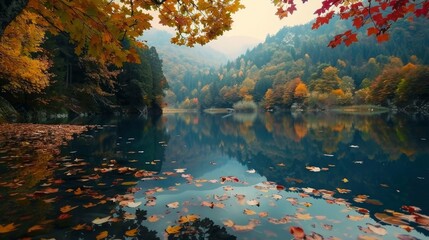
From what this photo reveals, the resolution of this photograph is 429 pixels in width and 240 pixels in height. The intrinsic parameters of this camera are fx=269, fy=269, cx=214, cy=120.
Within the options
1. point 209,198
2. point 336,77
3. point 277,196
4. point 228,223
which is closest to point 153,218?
point 228,223

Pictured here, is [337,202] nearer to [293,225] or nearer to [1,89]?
[293,225]

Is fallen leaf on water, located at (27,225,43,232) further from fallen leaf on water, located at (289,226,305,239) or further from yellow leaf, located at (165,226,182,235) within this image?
fallen leaf on water, located at (289,226,305,239)

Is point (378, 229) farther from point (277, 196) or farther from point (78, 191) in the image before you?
point (78, 191)

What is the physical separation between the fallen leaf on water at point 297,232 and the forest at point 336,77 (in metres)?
66.2

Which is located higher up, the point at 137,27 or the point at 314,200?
the point at 137,27

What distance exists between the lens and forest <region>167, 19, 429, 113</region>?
70312mm

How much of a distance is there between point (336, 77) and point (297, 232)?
4024 inches

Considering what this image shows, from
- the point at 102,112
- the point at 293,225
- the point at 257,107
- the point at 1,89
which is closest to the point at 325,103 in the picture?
the point at 257,107

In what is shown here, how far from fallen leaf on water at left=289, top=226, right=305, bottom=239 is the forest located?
66.2m

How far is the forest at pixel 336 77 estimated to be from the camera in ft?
231

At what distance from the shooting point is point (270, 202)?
4551mm

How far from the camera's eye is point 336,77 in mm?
95062

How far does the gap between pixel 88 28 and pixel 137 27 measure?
1289 mm

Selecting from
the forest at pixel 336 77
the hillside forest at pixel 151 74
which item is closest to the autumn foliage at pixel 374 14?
the hillside forest at pixel 151 74
